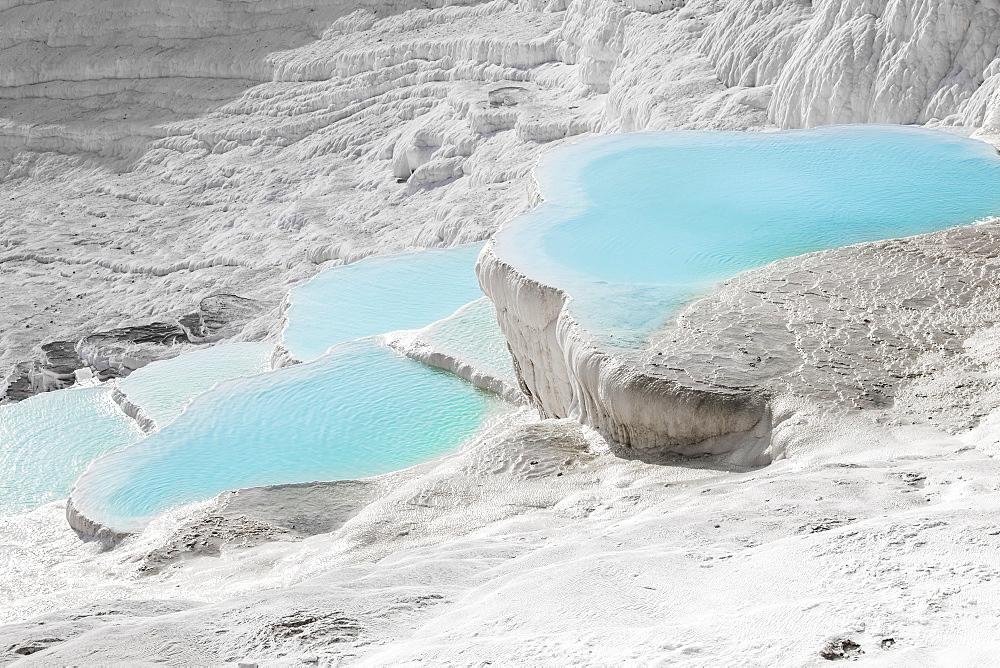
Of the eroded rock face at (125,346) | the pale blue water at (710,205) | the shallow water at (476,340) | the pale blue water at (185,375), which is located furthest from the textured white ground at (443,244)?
the pale blue water at (185,375)

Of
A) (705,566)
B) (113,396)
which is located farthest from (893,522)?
(113,396)

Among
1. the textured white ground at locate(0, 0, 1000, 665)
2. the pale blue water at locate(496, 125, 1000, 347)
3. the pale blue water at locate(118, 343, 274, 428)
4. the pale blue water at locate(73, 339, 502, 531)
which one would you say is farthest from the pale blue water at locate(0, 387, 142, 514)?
the pale blue water at locate(496, 125, 1000, 347)

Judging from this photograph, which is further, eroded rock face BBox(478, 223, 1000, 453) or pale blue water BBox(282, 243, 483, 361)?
pale blue water BBox(282, 243, 483, 361)

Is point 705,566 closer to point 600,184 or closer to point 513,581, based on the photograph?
point 513,581

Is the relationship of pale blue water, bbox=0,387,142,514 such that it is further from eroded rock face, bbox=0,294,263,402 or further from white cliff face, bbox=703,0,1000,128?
white cliff face, bbox=703,0,1000,128

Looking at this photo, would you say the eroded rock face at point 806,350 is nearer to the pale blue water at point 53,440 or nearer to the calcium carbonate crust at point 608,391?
the calcium carbonate crust at point 608,391

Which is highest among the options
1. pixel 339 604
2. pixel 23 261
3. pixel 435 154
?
pixel 339 604
